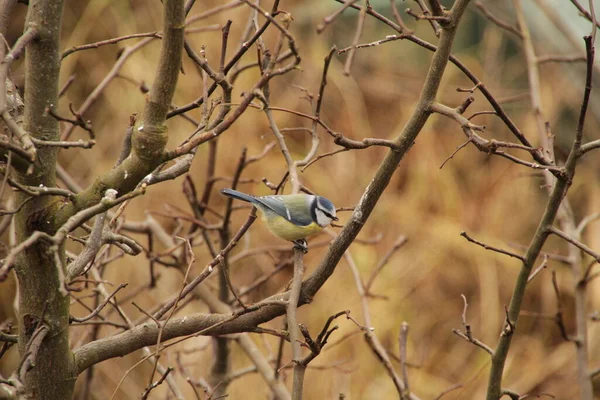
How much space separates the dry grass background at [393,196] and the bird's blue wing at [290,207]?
4.44 ft

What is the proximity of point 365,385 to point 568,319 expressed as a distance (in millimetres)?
1392

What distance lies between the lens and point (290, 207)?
7.23 feet

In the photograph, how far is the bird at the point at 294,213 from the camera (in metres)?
2.11

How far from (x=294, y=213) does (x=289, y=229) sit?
62mm

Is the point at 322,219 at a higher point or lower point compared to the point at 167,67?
higher

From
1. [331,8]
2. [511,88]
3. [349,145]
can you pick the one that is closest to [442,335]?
[511,88]

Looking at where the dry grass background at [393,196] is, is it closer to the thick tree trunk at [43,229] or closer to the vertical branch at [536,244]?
the vertical branch at [536,244]

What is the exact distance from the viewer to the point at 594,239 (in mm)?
3789

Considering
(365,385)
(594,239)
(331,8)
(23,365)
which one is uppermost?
(331,8)

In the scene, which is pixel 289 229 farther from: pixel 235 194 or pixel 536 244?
pixel 536 244

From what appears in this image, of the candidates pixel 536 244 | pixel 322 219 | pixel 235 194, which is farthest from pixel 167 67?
pixel 322 219

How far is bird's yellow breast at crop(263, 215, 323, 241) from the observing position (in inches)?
87.0

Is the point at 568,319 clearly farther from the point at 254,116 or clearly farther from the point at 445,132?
the point at 254,116

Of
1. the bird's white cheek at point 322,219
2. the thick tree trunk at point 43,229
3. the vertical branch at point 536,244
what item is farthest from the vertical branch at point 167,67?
the bird's white cheek at point 322,219
